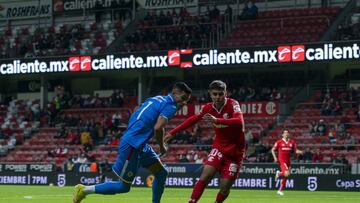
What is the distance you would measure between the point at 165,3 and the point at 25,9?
11.6 metres

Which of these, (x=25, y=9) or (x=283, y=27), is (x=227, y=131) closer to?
(x=283, y=27)

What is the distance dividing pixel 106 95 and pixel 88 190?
3673 cm

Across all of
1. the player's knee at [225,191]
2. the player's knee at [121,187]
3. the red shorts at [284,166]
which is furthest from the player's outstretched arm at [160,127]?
the red shorts at [284,166]

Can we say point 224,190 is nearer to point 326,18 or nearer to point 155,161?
point 155,161

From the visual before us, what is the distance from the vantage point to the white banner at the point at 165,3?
51562 mm

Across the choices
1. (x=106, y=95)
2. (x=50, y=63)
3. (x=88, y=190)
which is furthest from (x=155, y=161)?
(x=106, y=95)

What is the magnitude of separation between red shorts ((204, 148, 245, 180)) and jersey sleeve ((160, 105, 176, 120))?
1.12m

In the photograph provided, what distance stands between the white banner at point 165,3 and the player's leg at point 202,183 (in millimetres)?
36783

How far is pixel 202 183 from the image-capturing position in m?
14.9

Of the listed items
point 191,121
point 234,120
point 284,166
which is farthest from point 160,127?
point 284,166

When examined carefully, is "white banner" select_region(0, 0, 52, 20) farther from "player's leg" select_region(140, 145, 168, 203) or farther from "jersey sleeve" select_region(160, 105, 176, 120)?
"jersey sleeve" select_region(160, 105, 176, 120)

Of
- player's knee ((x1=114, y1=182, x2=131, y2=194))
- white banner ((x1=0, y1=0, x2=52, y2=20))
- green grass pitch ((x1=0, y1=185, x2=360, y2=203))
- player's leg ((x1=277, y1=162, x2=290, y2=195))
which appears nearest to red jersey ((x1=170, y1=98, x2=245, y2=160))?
player's knee ((x1=114, y1=182, x2=131, y2=194))

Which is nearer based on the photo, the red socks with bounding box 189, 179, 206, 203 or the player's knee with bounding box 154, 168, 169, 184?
the red socks with bounding box 189, 179, 206, 203

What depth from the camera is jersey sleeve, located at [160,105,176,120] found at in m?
14.5
